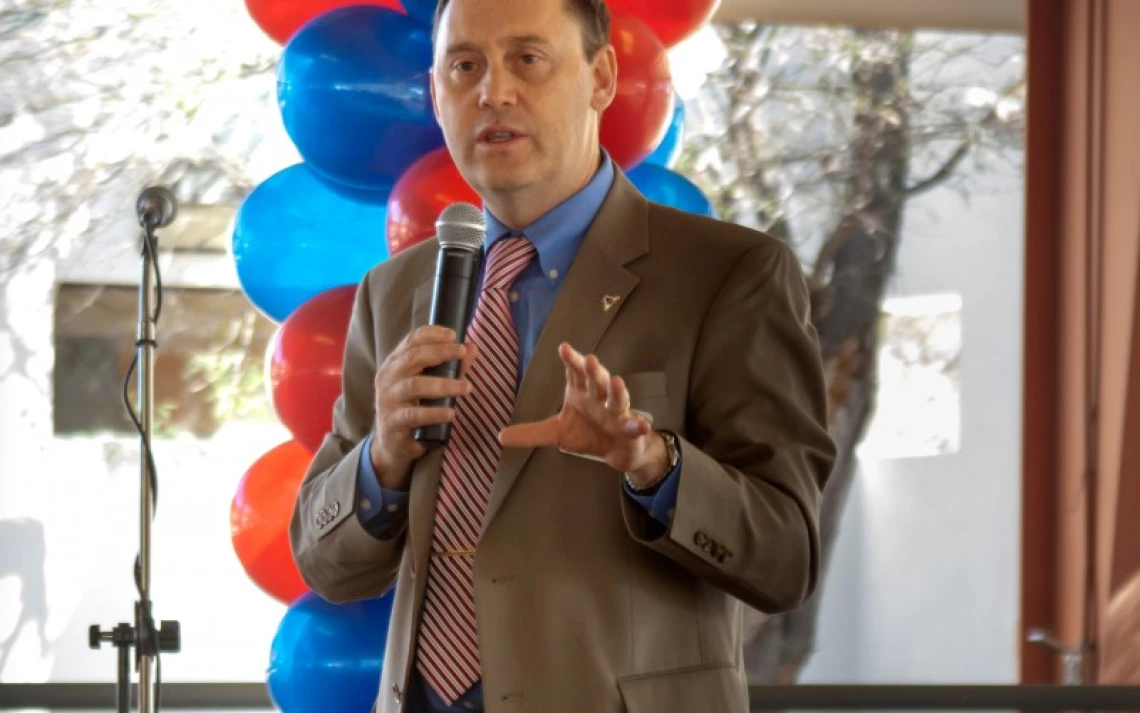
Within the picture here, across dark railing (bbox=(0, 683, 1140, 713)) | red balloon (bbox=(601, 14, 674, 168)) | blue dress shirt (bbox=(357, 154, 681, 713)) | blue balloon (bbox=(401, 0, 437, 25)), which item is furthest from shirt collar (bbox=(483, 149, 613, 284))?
dark railing (bbox=(0, 683, 1140, 713))

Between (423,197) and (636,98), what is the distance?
353 mm

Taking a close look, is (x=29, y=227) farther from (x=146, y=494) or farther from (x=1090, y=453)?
(x=1090, y=453)

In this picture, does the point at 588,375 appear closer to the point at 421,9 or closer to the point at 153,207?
the point at 153,207

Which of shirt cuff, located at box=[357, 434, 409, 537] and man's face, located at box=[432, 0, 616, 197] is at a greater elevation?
man's face, located at box=[432, 0, 616, 197]

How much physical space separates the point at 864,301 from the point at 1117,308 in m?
0.65

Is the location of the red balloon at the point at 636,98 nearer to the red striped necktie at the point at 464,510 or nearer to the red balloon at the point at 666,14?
the red balloon at the point at 666,14

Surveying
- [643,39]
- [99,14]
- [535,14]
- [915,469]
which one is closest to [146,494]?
[535,14]

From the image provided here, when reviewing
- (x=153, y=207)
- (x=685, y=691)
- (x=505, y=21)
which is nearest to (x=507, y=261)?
(x=505, y=21)

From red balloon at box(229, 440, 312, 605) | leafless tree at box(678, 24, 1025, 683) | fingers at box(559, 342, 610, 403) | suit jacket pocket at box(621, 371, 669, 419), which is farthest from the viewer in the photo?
leafless tree at box(678, 24, 1025, 683)

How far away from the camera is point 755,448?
1451 mm

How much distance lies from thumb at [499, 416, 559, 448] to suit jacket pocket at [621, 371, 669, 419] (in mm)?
170

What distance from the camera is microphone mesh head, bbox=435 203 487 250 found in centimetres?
147

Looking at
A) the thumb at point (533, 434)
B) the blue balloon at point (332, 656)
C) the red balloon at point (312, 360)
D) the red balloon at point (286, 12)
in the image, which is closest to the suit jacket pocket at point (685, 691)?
the thumb at point (533, 434)

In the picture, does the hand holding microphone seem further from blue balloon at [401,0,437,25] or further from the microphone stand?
blue balloon at [401,0,437,25]
